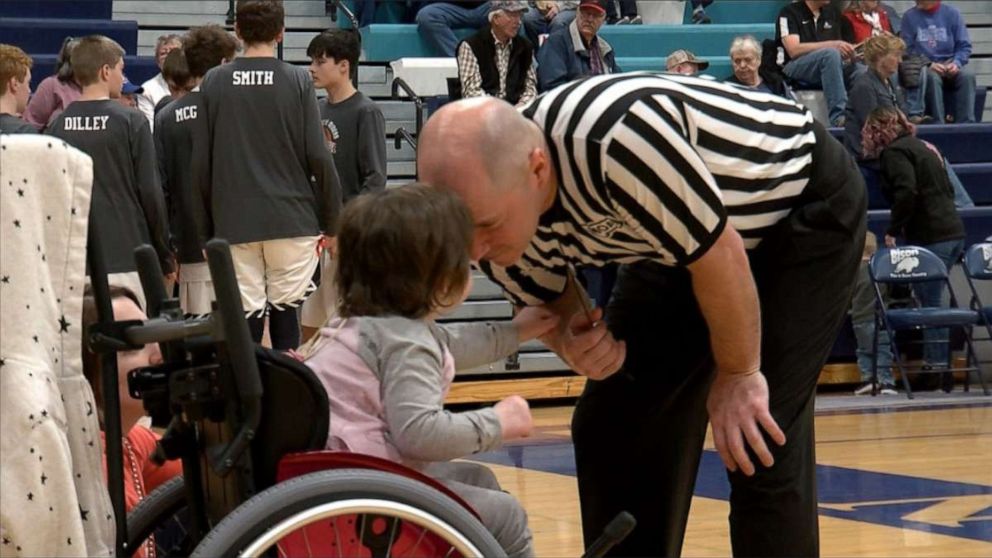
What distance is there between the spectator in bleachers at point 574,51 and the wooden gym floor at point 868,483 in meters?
2.89

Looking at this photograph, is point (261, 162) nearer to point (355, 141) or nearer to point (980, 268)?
point (355, 141)

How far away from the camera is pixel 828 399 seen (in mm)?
8562

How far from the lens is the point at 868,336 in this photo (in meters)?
8.83

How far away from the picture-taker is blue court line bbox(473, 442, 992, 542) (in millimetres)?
4664

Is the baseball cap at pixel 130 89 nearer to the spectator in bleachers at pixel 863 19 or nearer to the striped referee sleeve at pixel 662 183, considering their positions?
the spectator in bleachers at pixel 863 19

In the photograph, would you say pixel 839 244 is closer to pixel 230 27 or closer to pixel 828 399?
pixel 828 399

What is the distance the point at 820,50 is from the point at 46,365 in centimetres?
954

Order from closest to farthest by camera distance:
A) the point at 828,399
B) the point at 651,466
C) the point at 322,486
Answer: the point at 322,486 < the point at 651,466 < the point at 828,399

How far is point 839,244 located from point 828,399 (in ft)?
19.2

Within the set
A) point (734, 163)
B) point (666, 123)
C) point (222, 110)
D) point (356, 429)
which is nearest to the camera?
point (356, 429)

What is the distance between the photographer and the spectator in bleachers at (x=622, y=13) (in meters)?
12.2

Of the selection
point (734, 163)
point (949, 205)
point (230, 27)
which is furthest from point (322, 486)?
point (230, 27)

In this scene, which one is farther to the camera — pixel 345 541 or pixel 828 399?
pixel 828 399

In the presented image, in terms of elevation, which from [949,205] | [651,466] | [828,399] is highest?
[651,466]
